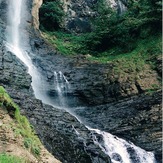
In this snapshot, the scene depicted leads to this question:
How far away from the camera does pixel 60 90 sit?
22391mm

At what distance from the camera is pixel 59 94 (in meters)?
22.2

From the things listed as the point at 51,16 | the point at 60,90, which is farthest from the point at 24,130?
the point at 51,16

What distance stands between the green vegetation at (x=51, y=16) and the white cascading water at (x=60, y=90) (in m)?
2.05

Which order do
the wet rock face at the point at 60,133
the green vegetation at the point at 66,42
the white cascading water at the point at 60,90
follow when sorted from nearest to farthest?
the wet rock face at the point at 60,133, the white cascading water at the point at 60,90, the green vegetation at the point at 66,42

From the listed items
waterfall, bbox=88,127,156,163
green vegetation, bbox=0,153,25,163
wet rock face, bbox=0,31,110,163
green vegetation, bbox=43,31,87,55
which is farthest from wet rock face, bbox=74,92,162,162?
green vegetation, bbox=0,153,25,163

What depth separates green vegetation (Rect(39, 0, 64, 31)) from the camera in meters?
31.9

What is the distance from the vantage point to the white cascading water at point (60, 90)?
54.7 ft

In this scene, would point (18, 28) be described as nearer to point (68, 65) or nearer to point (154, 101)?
point (68, 65)

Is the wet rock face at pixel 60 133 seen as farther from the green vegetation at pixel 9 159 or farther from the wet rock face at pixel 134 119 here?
the wet rock face at pixel 134 119

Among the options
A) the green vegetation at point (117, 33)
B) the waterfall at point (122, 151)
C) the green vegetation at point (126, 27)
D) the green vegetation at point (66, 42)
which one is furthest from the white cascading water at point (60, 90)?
the green vegetation at point (126, 27)

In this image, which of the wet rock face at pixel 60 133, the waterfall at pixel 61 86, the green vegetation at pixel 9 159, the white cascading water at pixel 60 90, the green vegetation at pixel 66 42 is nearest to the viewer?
the green vegetation at pixel 9 159

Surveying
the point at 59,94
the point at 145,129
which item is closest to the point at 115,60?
the point at 59,94

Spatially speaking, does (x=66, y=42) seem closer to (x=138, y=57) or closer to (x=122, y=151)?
(x=138, y=57)

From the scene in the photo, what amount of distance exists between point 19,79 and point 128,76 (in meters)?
6.70
